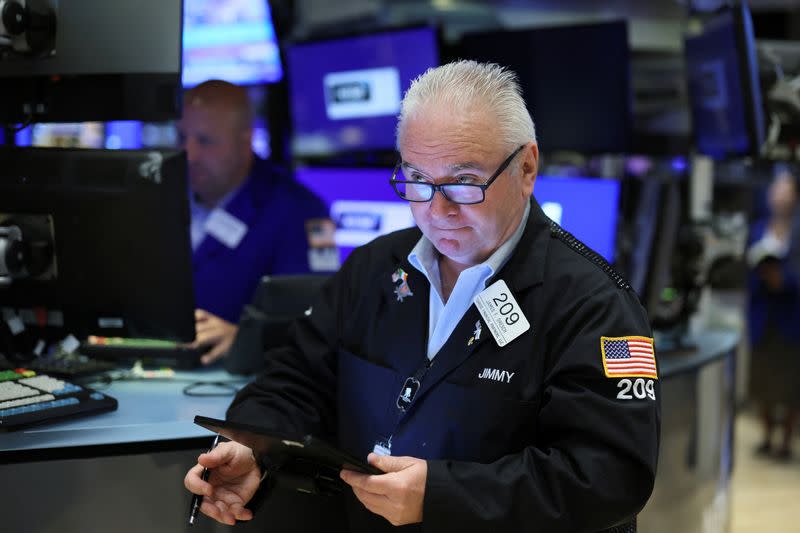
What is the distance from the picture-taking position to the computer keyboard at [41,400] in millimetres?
1793

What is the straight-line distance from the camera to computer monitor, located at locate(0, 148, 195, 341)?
76.8 inches

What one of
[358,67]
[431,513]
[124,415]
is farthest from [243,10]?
[431,513]

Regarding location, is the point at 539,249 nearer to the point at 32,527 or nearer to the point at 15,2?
the point at 32,527

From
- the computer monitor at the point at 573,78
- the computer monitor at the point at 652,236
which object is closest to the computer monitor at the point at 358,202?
the computer monitor at the point at 573,78

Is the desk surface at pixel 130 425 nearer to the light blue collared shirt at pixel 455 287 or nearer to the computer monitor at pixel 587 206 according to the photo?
the light blue collared shirt at pixel 455 287

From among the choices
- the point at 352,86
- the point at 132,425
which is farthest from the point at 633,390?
the point at 352,86

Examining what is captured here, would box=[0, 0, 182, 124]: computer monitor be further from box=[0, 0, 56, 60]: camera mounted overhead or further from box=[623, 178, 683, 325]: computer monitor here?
box=[623, 178, 683, 325]: computer monitor

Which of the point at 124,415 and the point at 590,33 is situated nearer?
the point at 124,415

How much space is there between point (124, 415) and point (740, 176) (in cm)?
373

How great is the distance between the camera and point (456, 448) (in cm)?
153

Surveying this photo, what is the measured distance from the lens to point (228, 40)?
3.45 meters

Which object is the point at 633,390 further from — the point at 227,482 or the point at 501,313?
the point at 227,482

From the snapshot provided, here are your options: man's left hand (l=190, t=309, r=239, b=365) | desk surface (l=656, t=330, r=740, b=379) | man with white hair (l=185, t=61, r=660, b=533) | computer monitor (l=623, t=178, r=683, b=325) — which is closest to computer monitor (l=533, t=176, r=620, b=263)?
computer monitor (l=623, t=178, r=683, b=325)

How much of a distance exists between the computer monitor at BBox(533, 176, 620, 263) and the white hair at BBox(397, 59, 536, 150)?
4.44ft
